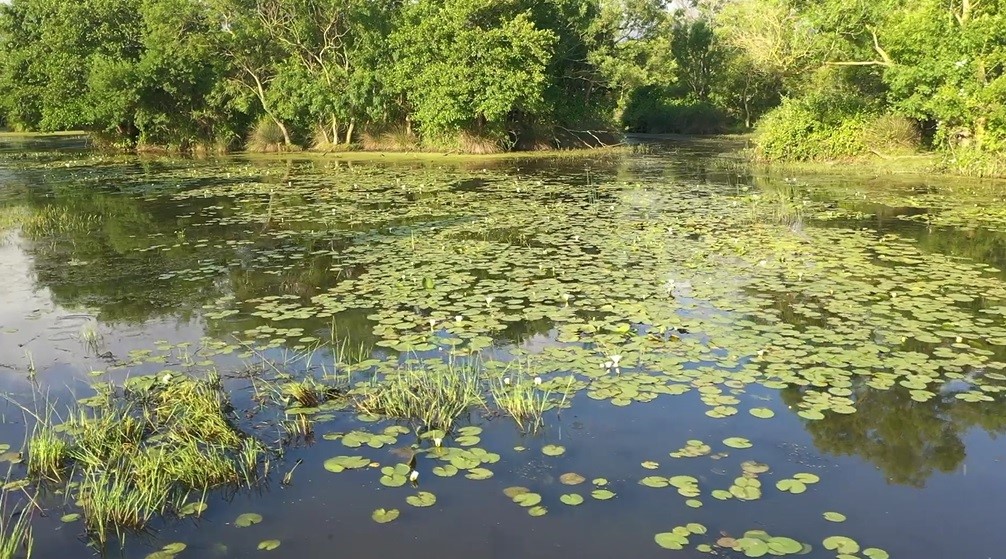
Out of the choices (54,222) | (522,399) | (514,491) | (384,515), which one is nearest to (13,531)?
(384,515)

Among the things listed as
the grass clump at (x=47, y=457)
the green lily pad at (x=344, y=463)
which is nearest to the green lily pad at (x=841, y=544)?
the green lily pad at (x=344, y=463)

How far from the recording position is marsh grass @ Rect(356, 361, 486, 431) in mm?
5008

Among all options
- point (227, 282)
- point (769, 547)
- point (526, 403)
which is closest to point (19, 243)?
point (227, 282)

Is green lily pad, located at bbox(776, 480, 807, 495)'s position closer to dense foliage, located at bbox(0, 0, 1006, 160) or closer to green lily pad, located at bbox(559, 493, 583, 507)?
green lily pad, located at bbox(559, 493, 583, 507)

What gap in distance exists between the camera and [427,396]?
5.12 metres

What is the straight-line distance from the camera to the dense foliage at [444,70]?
61.0ft

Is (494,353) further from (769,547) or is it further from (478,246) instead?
(478,246)

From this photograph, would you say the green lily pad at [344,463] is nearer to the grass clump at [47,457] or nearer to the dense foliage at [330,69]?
the grass clump at [47,457]

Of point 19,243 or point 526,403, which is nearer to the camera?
point 526,403

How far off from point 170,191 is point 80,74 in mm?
18147

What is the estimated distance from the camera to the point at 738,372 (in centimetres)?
567

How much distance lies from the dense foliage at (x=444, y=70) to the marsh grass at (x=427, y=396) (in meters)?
16.4

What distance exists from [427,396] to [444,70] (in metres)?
21.7

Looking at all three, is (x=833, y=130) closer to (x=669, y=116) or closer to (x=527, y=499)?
(x=527, y=499)
